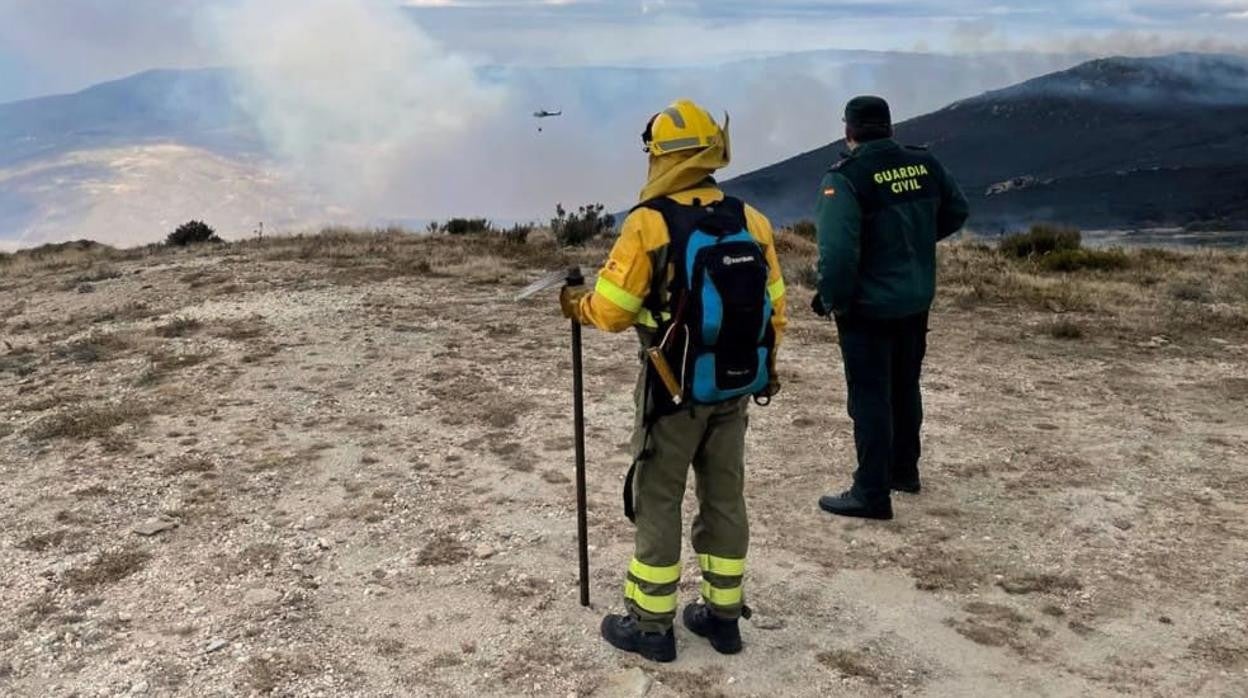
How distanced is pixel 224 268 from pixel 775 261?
1120 centimetres

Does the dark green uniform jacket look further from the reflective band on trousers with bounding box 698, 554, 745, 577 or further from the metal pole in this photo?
the reflective band on trousers with bounding box 698, 554, 745, 577

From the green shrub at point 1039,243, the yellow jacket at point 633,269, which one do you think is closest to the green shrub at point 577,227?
the green shrub at point 1039,243

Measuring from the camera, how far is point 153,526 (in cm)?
511

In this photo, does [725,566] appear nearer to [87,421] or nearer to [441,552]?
[441,552]

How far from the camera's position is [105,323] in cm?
1027

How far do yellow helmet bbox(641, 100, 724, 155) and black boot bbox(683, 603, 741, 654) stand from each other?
1794mm

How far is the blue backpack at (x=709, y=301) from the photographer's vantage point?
338cm

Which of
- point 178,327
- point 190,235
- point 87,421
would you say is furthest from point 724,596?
point 190,235

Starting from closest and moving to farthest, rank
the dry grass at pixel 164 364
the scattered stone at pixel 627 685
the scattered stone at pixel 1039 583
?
the scattered stone at pixel 627 685
the scattered stone at pixel 1039 583
the dry grass at pixel 164 364

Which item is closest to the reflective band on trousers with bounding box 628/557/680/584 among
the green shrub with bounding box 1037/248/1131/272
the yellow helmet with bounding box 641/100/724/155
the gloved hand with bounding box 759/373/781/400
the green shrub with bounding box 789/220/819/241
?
the gloved hand with bounding box 759/373/781/400

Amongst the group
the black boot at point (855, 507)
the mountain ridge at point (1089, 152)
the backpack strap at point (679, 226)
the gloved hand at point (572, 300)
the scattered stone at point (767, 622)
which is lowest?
the scattered stone at point (767, 622)

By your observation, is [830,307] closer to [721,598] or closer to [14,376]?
[721,598]

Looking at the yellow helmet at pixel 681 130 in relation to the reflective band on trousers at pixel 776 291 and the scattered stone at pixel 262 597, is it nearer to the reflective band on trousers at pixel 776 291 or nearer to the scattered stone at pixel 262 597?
the reflective band on trousers at pixel 776 291

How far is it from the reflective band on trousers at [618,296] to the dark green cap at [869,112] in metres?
1.90
